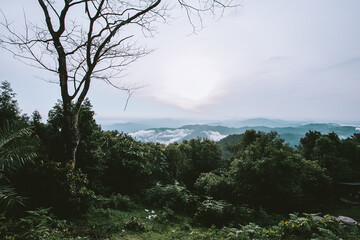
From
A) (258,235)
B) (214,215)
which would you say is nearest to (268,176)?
(214,215)

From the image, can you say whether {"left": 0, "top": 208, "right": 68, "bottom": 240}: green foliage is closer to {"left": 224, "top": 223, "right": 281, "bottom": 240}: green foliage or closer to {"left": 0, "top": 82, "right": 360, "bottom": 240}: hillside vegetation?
{"left": 0, "top": 82, "right": 360, "bottom": 240}: hillside vegetation

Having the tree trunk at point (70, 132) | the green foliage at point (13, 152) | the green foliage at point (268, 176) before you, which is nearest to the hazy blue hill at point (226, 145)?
the green foliage at point (268, 176)

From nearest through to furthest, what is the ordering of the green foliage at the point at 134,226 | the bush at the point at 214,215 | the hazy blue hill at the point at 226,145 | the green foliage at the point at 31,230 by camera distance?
the green foliage at the point at 31,230, the green foliage at the point at 134,226, the bush at the point at 214,215, the hazy blue hill at the point at 226,145

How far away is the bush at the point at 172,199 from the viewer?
8.02 m

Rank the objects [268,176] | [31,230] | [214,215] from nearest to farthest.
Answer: [31,230], [214,215], [268,176]

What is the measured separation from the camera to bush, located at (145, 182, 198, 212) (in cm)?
→ 802

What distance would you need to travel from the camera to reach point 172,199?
8.10 metres

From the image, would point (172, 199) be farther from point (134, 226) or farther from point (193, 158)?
point (193, 158)

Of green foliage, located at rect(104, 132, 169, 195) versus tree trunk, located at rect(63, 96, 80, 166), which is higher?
tree trunk, located at rect(63, 96, 80, 166)

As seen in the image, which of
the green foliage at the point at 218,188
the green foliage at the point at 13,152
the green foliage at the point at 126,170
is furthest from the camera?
the green foliage at the point at 218,188

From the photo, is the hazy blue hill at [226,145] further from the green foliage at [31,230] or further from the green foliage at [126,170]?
the green foliage at [31,230]

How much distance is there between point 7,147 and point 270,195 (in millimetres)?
12531

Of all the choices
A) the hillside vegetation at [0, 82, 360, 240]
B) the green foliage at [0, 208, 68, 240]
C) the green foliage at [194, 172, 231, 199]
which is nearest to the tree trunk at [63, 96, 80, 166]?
the hillside vegetation at [0, 82, 360, 240]

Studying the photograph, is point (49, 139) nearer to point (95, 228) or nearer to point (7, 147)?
point (7, 147)
